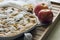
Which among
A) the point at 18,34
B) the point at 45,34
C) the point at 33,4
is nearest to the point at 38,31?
the point at 45,34

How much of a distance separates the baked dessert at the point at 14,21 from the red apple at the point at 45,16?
4cm

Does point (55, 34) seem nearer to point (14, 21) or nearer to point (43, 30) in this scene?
point (43, 30)

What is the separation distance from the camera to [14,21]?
2.92 ft

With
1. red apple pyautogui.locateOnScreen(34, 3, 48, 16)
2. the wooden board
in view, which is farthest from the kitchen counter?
red apple pyautogui.locateOnScreen(34, 3, 48, 16)

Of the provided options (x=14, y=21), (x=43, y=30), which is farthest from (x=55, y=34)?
(x=14, y=21)

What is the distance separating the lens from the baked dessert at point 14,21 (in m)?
0.81

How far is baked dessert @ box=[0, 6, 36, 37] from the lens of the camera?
81cm

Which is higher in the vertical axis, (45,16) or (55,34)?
(45,16)

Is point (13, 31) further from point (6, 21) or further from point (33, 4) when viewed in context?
point (33, 4)

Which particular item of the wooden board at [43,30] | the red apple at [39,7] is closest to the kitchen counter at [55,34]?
the wooden board at [43,30]

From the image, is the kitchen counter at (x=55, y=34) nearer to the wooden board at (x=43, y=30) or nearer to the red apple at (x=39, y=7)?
the wooden board at (x=43, y=30)

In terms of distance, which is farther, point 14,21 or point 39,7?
point 39,7

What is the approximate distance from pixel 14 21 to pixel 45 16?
0.16 m

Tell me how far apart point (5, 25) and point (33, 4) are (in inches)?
12.1
